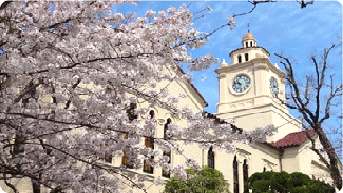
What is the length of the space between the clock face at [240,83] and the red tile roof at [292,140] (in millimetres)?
6099

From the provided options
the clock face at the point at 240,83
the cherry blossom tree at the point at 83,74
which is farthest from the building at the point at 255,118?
the cherry blossom tree at the point at 83,74

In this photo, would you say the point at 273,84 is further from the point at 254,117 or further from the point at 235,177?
the point at 235,177

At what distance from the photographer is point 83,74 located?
692 centimetres

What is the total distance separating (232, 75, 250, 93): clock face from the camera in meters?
34.9

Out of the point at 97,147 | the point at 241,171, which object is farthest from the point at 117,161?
the point at 241,171

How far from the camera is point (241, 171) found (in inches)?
923

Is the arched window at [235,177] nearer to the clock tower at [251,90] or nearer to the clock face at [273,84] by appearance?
the clock tower at [251,90]

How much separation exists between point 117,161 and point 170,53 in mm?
8501

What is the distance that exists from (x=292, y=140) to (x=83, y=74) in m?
25.9

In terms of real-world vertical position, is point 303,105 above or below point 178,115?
above

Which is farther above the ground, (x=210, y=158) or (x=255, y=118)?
(x=255, y=118)

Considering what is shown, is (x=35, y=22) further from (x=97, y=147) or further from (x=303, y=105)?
(x=303, y=105)

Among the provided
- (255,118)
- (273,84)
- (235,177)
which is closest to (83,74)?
(235,177)

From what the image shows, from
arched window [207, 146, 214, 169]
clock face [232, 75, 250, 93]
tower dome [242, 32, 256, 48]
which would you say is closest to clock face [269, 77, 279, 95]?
clock face [232, 75, 250, 93]
